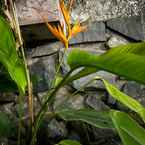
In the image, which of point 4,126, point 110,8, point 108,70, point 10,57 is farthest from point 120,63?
point 110,8

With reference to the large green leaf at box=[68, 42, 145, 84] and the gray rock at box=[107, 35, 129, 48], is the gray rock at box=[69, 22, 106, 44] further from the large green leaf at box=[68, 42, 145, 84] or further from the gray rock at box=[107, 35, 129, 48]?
the large green leaf at box=[68, 42, 145, 84]

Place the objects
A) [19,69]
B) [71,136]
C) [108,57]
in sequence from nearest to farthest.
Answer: [108,57]
[19,69]
[71,136]

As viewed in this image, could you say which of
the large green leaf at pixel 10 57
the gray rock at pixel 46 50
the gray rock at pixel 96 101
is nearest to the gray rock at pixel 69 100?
the gray rock at pixel 96 101

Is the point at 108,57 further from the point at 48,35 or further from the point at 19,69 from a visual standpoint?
the point at 48,35

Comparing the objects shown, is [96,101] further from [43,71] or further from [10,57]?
[10,57]

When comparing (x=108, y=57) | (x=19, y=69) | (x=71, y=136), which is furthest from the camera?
(x=71, y=136)

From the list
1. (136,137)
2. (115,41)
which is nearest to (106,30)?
(115,41)

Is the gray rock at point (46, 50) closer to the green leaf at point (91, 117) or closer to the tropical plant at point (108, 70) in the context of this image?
the tropical plant at point (108, 70)
